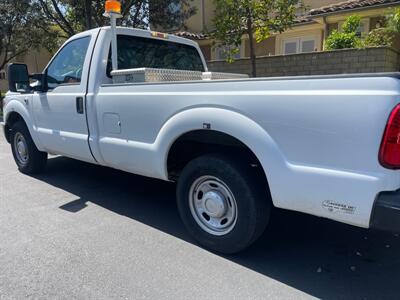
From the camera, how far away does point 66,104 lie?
4395 millimetres

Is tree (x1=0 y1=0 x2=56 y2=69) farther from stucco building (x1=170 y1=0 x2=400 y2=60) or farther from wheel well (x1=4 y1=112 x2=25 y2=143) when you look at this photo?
wheel well (x1=4 y1=112 x2=25 y2=143)

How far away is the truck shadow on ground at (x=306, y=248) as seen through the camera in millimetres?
2760

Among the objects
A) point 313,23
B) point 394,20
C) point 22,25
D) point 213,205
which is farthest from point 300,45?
point 213,205

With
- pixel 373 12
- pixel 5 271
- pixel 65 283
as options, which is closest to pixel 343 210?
pixel 65 283

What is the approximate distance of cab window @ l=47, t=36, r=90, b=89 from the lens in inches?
173

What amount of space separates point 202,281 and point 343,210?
118 centimetres

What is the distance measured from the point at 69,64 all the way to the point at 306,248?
11.6 ft

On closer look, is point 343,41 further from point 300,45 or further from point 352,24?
point 300,45

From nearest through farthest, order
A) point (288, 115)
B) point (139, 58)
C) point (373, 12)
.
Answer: point (288, 115) → point (139, 58) → point (373, 12)

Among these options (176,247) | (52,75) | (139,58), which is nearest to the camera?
(176,247)

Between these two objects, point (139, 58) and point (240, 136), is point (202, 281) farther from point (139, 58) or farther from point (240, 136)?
point (139, 58)

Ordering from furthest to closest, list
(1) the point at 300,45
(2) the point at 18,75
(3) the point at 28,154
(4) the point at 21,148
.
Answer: (1) the point at 300,45 < (4) the point at 21,148 < (3) the point at 28,154 < (2) the point at 18,75

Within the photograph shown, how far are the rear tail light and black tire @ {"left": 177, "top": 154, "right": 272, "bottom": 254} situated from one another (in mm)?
997

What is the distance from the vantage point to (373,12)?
453 inches
